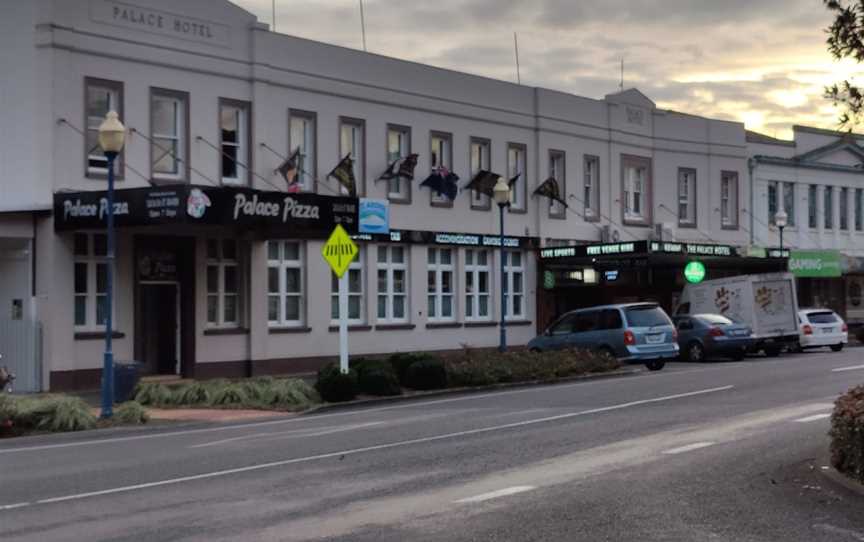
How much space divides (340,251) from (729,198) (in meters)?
27.8

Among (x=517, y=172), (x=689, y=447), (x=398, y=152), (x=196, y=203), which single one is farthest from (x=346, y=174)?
(x=689, y=447)

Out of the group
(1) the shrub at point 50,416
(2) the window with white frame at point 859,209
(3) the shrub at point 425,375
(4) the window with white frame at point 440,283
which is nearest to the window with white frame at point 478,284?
(4) the window with white frame at point 440,283

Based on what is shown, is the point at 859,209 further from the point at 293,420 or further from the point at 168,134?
the point at 293,420

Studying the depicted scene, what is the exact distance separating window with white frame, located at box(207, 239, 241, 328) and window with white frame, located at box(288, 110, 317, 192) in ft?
9.29

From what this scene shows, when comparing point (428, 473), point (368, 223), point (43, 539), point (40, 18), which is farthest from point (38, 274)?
point (43, 539)

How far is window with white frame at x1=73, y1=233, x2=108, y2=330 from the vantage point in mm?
25938

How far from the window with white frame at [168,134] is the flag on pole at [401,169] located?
6.65 metres

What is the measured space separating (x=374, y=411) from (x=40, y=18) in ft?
37.6

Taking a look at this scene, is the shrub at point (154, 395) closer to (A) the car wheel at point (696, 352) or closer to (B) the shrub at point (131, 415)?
(B) the shrub at point (131, 415)

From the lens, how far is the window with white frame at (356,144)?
32.3 m

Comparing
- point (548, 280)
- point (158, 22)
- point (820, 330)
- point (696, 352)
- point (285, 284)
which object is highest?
point (158, 22)

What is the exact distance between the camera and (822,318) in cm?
3881

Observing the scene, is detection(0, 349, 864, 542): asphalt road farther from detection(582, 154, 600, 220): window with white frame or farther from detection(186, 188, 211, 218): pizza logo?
detection(582, 154, 600, 220): window with white frame

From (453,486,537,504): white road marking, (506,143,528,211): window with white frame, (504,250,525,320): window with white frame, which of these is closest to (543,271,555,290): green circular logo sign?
(504,250,525,320): window with white frame
